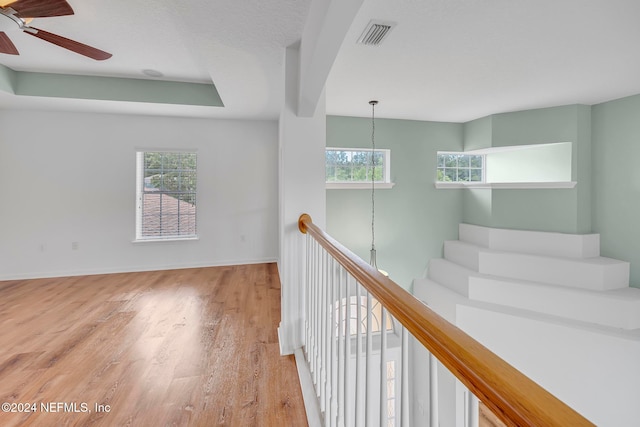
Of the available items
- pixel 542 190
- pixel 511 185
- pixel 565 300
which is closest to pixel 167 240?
pixel 511 185

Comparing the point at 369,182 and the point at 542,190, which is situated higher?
the point at 369,182

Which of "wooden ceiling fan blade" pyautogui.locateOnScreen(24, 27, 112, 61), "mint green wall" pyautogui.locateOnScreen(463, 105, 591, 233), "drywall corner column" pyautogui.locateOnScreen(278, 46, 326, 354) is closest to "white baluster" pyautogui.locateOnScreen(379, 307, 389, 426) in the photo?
"drywall corner column" pyautogui.locateOnScreen(278, 46, 326, 354)

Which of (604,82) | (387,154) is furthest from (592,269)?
(387,154)

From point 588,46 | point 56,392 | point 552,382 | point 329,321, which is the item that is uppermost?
point 588,46

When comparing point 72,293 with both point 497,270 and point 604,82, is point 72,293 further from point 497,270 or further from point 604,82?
point 604,82

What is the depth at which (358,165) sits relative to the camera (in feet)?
16.2

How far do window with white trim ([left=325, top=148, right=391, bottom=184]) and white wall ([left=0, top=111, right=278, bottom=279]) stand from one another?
102 cm

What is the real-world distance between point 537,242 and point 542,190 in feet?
2.71

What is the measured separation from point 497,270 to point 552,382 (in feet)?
4.87

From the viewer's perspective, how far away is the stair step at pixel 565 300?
3318 mm

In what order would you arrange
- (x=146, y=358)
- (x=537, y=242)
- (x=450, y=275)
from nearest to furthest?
(x=146, y=358) < (x=537, y=242) < (x=450, y=275)

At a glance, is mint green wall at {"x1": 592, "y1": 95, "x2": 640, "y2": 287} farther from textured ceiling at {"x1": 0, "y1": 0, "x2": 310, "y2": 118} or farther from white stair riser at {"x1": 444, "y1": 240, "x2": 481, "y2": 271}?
textured ceiling at {"x1": 0, "y1": 0, "x2": 310, "y2": 118}

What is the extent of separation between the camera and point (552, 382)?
3.40 m

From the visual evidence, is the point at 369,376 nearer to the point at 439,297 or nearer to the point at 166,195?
the point at 439,297
